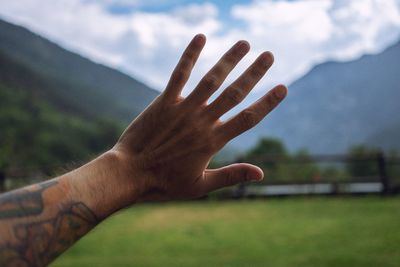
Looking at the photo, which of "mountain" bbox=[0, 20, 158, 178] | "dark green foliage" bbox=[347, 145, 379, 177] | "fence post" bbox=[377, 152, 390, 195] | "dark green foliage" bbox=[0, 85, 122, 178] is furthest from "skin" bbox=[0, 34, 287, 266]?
"dark green foliage" bbox=[0, 85, 122, 178]

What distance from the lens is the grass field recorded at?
3.69 meters

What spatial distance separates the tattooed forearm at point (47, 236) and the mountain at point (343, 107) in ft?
309

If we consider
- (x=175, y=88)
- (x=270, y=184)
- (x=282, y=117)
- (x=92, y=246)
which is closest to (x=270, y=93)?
(x=175, y=88)

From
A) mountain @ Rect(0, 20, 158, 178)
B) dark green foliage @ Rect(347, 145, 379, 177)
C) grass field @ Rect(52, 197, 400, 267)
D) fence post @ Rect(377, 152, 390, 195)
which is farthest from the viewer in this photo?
mountain @ Rect(0, 20, 158, 178)

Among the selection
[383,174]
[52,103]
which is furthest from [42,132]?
[383,174]

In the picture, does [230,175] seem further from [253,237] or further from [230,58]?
[253,237]

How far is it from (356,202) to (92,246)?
415 centimetres

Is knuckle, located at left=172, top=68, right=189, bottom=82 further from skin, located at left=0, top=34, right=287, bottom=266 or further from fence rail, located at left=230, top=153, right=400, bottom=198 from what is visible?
fence rail, located at left=230, top=153, right=400, bottom=198

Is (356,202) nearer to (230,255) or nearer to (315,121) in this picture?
(230,255)

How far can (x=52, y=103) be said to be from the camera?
70.2 metres

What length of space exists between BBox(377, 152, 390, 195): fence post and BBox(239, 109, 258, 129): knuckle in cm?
756

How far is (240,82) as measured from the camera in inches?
35.8

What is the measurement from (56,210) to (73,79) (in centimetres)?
10017

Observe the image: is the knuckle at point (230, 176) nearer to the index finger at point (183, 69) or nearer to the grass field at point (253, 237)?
the index finger at point (183, 69)
